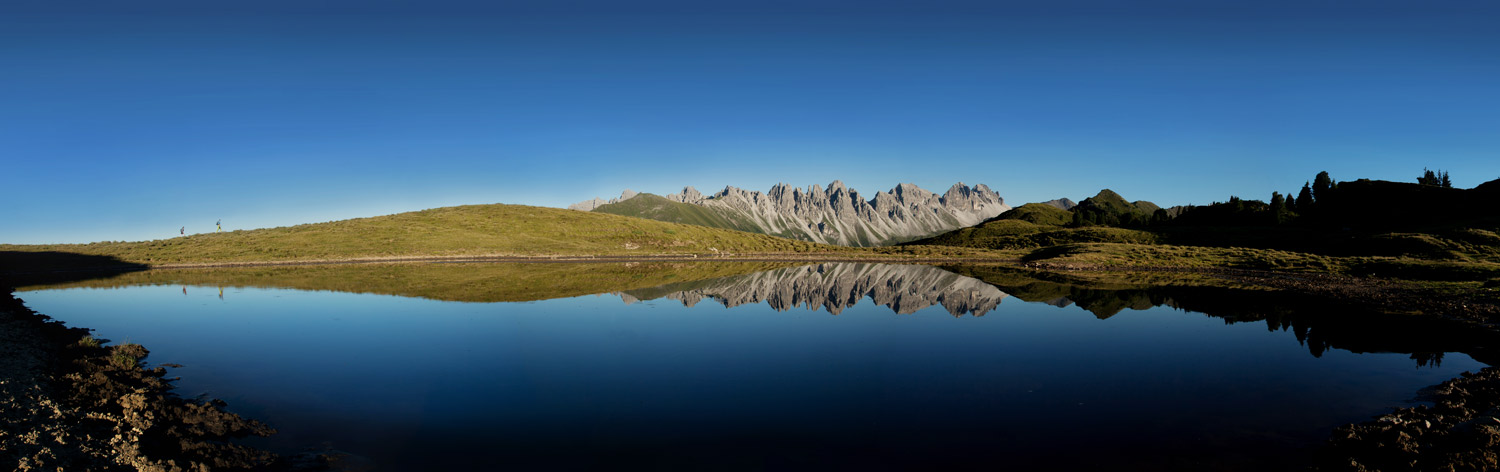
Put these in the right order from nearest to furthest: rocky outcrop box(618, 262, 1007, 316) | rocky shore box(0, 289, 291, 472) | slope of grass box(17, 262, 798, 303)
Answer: rocky shore box(0, 289, 291, 472) → rocky outcrop box(618, 262, 1007, 316) → slope of grass box(17, 262, 798, 303)

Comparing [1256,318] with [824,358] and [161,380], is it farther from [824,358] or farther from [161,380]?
[161,380]

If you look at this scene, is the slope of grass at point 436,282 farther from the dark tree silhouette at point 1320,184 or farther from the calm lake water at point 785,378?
the dark tree silhouette at point 1320,184

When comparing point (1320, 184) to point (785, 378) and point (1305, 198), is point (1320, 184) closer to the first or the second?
point (1305, 198)

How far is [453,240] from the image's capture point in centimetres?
12394

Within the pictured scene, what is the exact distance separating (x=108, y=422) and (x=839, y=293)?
4577 centimetres

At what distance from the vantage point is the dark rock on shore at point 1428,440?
42.9 feet

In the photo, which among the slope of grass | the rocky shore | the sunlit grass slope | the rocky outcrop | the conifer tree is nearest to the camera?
the rocky shore

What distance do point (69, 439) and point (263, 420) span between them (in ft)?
11.6

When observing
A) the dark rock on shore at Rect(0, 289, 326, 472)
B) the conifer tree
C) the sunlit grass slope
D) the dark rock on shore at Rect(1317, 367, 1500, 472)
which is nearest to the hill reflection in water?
the dark rock on shore at Rect(1317, 367, 1500, 472)

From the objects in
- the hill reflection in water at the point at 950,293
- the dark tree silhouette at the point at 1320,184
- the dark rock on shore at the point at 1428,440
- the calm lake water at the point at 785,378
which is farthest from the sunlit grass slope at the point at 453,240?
the dark tree silhouette at the point at 1320,184

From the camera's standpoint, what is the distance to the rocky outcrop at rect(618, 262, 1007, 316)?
4466 centimetres

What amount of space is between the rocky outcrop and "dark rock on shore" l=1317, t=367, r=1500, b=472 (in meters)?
23.1

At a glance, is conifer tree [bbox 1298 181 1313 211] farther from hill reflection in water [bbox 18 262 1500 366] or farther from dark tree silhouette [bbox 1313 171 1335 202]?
hill reflection in water [bbox 18 262 1500 366]

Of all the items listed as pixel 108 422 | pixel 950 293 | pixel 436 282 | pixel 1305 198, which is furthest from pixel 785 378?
pixel 1305 198
